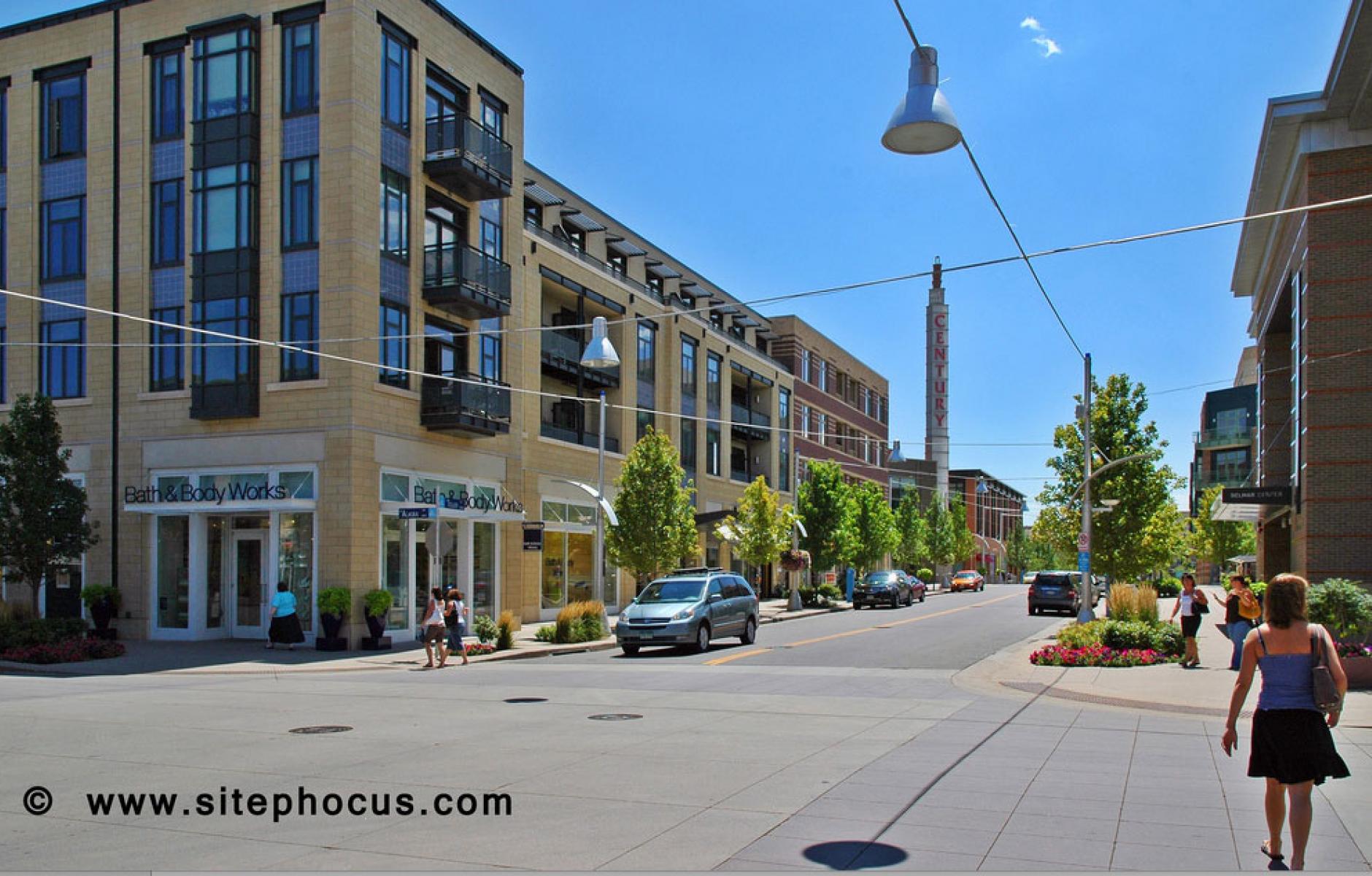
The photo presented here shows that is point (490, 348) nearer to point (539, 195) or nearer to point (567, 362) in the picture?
point (567, 362)

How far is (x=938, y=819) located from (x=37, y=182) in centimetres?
2933

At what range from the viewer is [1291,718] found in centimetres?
638

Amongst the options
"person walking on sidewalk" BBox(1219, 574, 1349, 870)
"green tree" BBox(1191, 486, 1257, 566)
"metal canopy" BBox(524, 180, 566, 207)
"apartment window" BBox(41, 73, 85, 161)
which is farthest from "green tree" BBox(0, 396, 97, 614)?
"green tree" BBox(1191, 486, 1257, 566)

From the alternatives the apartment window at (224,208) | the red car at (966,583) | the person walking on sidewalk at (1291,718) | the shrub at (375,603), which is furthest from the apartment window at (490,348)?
the red car at (966,583)

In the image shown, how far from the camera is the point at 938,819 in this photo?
7.85 meters

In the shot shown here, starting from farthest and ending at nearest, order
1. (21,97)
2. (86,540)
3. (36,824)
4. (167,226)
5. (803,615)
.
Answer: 1. (803,615)
2. (21,97)
3. (167,226)
4. (86,540)
5. (36,824)

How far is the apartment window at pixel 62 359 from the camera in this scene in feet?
92.4

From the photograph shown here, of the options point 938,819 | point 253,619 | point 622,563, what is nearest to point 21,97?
point 253,619

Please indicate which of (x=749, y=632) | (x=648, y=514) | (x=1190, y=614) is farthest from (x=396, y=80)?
(x=1190, y=614)

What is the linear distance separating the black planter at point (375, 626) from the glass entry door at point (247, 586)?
3372 mm

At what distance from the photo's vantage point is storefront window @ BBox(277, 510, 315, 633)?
2559 centimetres

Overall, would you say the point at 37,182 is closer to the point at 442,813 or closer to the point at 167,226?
the point at 167,226

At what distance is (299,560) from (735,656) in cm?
1012

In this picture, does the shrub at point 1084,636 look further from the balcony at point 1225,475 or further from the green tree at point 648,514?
the balcony at point 1225,475
